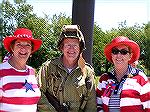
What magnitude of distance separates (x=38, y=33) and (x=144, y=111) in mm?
6661

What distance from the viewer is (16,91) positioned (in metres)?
2.69

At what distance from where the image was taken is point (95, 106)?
9.80ft

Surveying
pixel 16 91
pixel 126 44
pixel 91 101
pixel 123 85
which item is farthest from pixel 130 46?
pixel 16 91

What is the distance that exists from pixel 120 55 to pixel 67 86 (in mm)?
496

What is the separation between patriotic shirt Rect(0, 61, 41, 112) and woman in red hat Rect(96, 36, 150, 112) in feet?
1.77

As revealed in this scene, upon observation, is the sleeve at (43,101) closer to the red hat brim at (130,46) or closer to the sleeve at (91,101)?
the sleeve at (91,101)

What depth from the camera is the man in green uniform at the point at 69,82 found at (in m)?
2.96

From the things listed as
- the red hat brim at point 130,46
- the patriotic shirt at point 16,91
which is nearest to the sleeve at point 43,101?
the patriotic shirt at point 16,91

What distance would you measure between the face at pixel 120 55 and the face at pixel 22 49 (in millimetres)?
663

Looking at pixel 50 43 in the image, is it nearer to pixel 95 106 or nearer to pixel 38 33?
pixel 38 33

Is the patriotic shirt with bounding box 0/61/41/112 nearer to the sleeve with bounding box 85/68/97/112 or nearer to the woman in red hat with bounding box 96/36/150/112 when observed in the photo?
the sleeve with bounding box 85/68/97/112

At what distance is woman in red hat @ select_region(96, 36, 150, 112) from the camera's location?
2.75m

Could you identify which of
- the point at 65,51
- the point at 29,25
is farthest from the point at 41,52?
the point at 65,51

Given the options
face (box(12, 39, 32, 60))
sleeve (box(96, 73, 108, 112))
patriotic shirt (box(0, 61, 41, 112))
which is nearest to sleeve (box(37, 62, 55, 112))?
patriotic shirt (box(0, 61, 41, 112))
